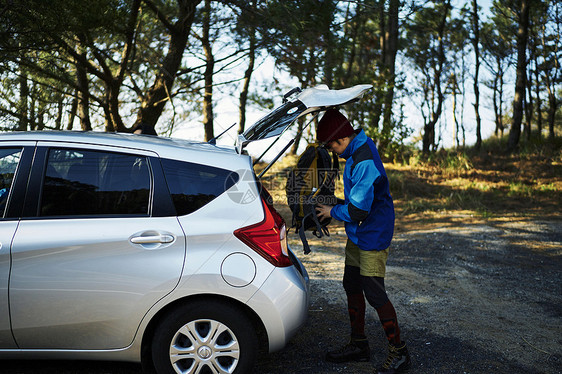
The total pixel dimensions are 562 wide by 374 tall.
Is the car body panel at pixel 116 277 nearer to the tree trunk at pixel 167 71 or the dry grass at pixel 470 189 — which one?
the tree trunk at pixel 167 71

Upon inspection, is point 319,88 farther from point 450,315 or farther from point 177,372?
point 450,315

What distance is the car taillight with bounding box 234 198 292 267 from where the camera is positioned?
10.0ft

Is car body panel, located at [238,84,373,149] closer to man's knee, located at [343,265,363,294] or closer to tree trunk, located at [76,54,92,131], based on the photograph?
man's knee, located at [343,265,363,294]

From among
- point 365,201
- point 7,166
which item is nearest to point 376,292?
point 365,201

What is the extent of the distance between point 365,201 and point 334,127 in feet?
1.94

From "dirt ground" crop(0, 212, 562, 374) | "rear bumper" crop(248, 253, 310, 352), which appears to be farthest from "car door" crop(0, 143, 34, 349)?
"rear bumper" crop(248, 253, 310, 352)

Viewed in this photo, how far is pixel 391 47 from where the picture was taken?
16.4m

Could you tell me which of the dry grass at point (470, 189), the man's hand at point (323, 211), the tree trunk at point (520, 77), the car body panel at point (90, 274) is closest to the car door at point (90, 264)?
the car body panel at point (90, 274)

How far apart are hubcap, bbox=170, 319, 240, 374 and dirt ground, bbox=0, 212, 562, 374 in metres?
0.63

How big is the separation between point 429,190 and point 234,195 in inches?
432

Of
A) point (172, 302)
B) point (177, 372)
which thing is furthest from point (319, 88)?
point (177, 372)

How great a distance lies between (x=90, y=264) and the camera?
299cm

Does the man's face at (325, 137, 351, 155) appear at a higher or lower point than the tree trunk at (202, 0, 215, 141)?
lower

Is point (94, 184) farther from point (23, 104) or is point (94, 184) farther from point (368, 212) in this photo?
point (23, 104)
